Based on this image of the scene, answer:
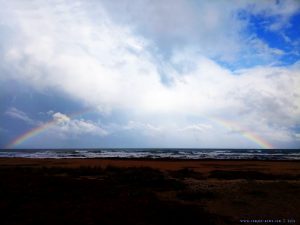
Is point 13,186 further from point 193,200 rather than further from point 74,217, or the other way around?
point 193,200

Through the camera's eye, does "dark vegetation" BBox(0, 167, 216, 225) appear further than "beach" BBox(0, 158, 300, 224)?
No

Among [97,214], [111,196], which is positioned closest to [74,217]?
[97,214]

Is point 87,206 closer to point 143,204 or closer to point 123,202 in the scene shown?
point 123,202

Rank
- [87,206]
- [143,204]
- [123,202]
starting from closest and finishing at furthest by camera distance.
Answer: [87,206], [143,204], [123,202]

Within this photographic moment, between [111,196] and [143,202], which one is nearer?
[143,202]

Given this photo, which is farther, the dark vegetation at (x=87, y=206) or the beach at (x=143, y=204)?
the beach at (x=143, y=204)

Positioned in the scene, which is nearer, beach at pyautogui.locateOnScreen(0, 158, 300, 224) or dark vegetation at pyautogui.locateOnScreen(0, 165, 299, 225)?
dark vegetation at pyautogui.locateOnScreen(0, 165, 299, 225)

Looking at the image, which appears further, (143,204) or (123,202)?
(123,202)

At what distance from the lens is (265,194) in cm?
1591

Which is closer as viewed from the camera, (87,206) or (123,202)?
(87,206)

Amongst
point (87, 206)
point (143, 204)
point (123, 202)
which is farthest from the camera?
point (123, 202)

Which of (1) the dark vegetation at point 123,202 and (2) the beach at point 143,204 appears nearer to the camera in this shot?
(1) the dark vegetation at point 123,202

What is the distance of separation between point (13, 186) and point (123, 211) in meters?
8.05

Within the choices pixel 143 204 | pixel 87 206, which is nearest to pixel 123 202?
pixel 143 204
